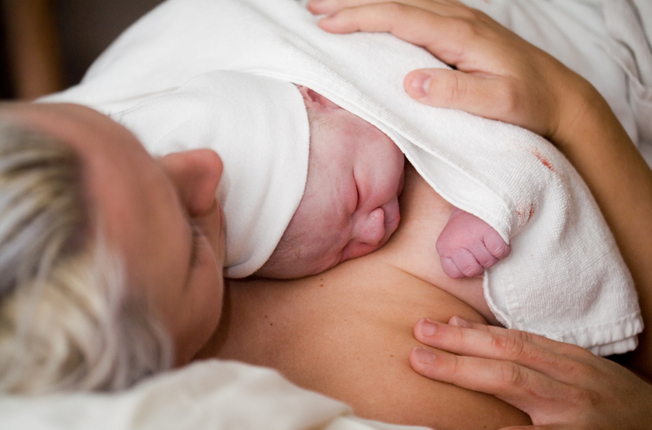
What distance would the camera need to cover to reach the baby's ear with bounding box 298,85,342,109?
0.89m

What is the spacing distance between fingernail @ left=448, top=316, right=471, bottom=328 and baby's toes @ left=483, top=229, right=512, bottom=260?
4.9 inches

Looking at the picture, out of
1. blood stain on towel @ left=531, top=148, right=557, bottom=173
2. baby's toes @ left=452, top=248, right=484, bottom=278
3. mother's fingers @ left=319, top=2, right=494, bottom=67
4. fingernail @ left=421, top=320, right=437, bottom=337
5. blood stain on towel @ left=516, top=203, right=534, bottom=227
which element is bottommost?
fingernail @ left=421, top=320, right=437, bottom=337

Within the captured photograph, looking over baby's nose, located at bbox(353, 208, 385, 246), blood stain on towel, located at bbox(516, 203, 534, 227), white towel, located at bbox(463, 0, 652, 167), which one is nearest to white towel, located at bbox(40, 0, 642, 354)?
blood stain on towel, located at bbox(516, 203, 534, 227)

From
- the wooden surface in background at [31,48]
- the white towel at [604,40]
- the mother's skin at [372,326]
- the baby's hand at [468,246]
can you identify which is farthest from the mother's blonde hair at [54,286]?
the wooden surface in background at [31,48]

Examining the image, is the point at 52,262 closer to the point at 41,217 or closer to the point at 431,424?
the point at 41,217

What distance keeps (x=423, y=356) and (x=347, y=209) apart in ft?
0.90

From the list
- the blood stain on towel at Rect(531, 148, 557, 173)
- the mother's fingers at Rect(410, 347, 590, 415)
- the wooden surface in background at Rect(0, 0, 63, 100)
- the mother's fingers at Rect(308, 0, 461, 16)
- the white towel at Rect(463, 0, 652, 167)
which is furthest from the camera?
the wooden surface in background at Rect(0, 0, 63, 100)

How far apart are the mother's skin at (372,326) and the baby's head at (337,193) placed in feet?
0.17

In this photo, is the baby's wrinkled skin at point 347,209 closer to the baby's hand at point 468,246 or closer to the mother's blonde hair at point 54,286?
the baby's hand at point 468,246

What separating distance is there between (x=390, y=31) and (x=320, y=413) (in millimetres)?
748

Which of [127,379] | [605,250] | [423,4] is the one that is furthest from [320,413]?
[423,4]

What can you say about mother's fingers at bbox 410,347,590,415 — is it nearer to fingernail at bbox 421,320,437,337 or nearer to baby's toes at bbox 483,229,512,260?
fingernail at bbox 421,320,437,337

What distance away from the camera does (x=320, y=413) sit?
534 mm

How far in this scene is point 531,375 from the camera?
2.49ft
